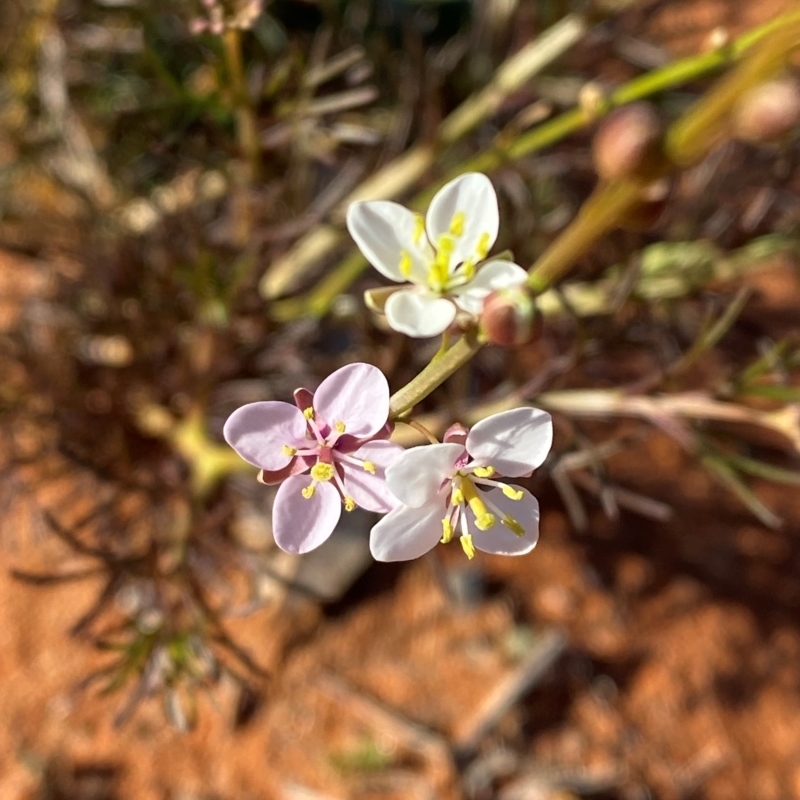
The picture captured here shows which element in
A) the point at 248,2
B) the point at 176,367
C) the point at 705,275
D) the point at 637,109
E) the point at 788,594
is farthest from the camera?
the point at 788,594

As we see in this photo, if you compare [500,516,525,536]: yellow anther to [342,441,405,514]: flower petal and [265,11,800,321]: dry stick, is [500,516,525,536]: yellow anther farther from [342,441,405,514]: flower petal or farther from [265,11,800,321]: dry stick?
[265,11,800,321]: dry stick

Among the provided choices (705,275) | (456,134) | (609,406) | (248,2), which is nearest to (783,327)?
(705,275)

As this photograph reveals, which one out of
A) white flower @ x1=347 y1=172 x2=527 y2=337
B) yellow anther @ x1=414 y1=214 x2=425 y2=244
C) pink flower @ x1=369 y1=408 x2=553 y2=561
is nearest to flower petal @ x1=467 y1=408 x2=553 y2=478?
pink flower @ x1=369 y1=408 x2=553 y2=561

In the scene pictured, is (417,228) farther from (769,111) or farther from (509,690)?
(509,690)

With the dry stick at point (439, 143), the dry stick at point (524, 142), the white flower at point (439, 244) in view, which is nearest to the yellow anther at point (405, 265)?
the white flower at point (439, 244)

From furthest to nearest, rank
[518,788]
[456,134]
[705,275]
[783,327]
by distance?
[783,327] → [518,788] → [456,134] → [705,275]

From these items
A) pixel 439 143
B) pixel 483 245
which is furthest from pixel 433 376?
pixel 439 143

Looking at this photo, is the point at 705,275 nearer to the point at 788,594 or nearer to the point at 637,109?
the point at 637,109
